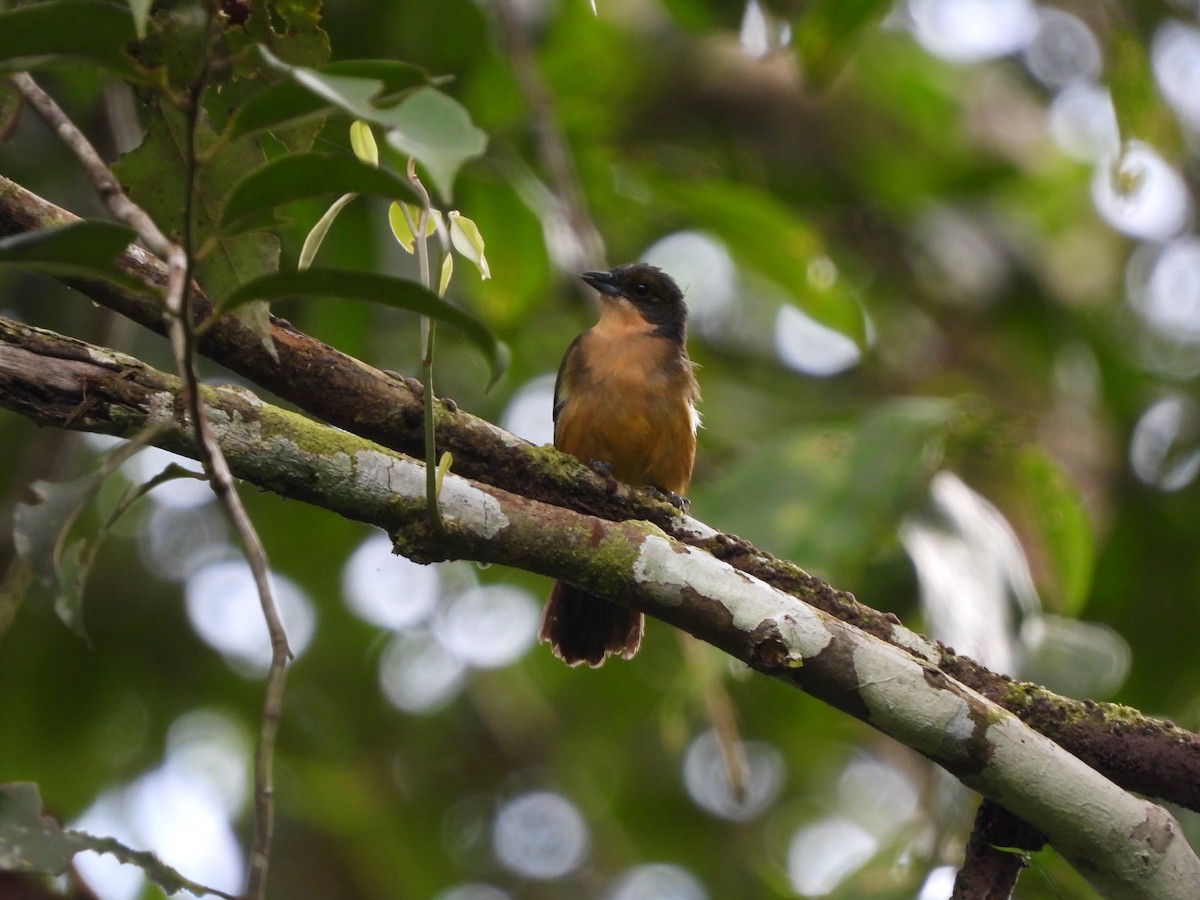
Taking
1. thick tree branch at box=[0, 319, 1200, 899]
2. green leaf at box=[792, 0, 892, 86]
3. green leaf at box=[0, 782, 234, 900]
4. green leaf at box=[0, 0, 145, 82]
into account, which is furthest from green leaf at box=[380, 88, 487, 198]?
green leaf at box=[792, 0, 892, 86]

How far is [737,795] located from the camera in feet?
12.8

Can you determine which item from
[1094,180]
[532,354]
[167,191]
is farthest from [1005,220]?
[167,191]

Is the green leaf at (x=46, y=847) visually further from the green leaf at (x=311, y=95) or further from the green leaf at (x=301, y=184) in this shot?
the green leaf at (x=311, y=95)

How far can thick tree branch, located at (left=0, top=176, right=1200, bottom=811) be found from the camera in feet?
8.18

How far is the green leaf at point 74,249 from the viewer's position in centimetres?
160

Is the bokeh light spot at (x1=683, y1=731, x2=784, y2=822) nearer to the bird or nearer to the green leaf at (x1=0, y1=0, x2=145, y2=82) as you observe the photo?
the bird

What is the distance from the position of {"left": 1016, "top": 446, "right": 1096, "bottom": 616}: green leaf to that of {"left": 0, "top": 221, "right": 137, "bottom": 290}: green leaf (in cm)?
389

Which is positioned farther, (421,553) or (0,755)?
(0,755)

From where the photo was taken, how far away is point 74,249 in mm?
1660

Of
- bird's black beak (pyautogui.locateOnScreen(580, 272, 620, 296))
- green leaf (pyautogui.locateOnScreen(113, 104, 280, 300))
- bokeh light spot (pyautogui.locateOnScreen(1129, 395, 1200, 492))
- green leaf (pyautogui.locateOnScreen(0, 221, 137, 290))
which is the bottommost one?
green leaf (pyautogui.locateOnScreen(0, 221, 137, 290))

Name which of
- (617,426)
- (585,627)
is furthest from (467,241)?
(617,426)

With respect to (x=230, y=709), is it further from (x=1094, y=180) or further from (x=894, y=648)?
(x=1094, y=180)

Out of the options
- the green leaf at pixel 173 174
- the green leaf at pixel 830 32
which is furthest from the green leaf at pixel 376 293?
the green leaf at pixel 830 32

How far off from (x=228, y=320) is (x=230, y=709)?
4.48 meters
